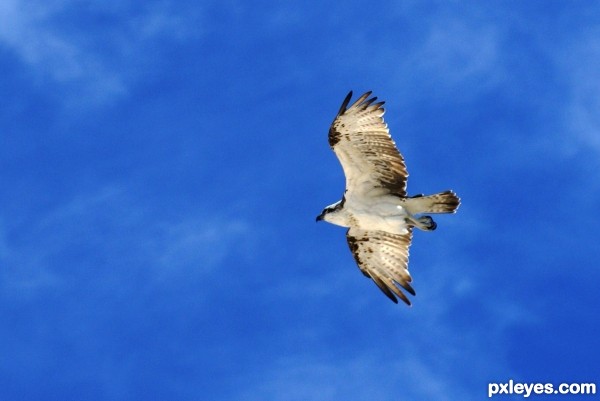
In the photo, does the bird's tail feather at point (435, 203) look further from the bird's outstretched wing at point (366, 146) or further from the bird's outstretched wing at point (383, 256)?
the bird's outstretched wing at point (383, 256)

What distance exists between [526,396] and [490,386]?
632mm

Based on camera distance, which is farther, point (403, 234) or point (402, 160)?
point (403, 234)

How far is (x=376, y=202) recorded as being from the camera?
17641mm

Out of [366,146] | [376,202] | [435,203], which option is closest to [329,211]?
[376,202]

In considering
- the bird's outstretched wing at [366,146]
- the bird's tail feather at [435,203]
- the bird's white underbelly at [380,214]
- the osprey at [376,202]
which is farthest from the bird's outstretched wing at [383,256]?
the bird's outstretched wing at [366,146]

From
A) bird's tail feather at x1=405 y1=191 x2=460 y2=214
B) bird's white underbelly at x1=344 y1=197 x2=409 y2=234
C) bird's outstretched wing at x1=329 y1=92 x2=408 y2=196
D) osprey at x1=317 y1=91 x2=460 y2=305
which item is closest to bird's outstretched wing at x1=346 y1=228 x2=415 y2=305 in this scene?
osprey at x1=317 y1=91 x2=460 y2=305

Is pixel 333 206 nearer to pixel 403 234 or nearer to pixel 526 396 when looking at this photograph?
pixel 403 234

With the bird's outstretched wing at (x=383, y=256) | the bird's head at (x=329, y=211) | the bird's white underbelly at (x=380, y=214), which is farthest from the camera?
the bird's outstretched wing at (x=383, y=256)

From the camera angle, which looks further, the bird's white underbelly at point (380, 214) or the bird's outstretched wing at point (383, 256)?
the bird's outstretched wing at point (383, 256)

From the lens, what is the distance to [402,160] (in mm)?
17328

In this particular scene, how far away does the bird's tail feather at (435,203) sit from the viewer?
1717 cm

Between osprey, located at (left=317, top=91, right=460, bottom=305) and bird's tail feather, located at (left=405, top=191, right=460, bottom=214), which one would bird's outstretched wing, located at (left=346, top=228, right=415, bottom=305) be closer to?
osprey, located at (left=317, top=91, right=460, bottom=305)

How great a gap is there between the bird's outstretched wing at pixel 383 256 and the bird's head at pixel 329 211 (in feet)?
2.64

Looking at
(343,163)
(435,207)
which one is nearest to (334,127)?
(343,163)
